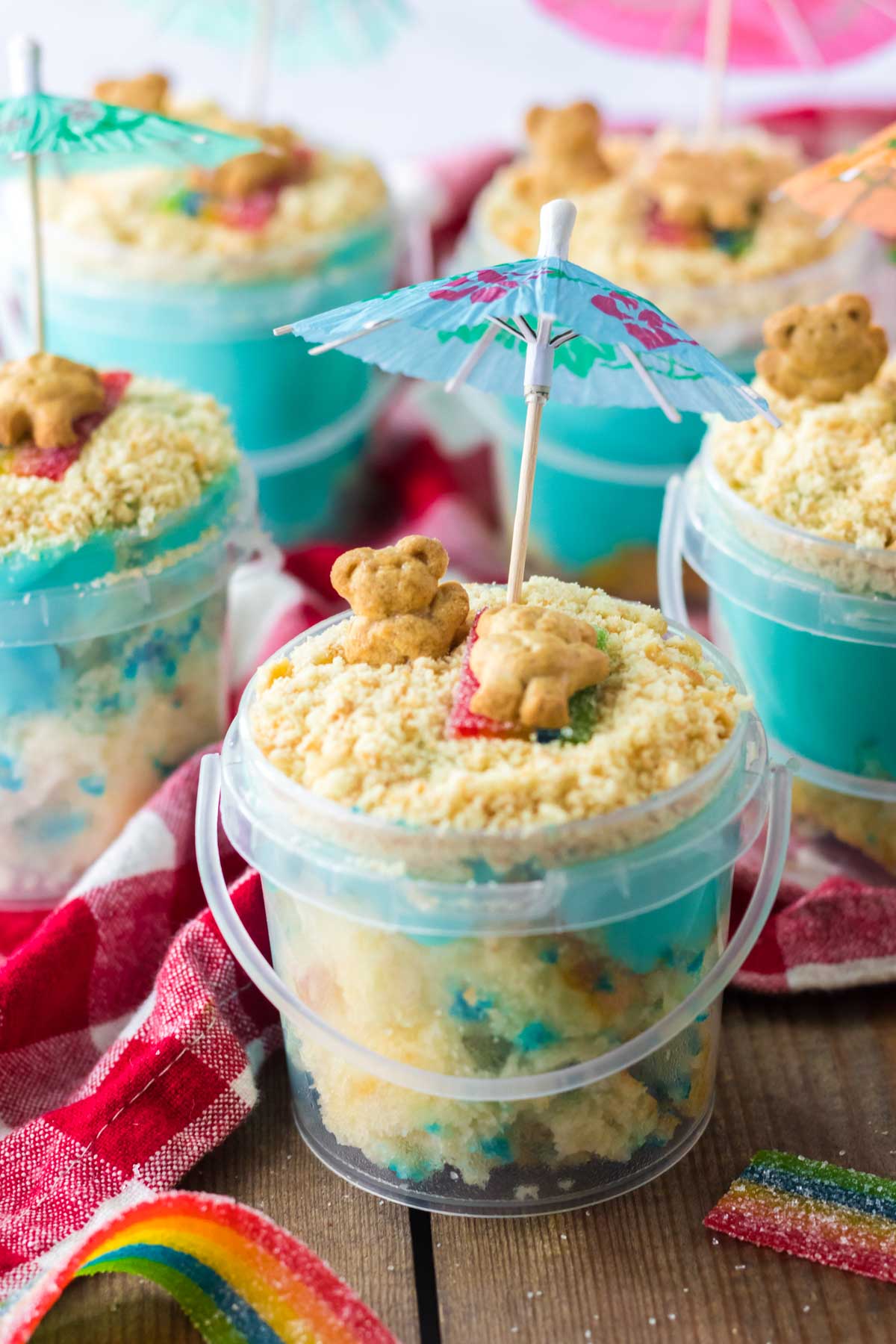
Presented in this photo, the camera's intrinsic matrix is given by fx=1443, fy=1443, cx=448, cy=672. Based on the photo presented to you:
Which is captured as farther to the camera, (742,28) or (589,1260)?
(742,28)

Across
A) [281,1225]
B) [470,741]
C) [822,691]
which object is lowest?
[281,1225]

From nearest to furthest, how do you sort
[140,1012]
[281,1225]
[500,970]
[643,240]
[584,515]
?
1. [500,970]
2. [281,1225]
3. [140,1012]
4. [643,240]
5. [584,515]

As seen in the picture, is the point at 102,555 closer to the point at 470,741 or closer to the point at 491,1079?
the point at 470,741

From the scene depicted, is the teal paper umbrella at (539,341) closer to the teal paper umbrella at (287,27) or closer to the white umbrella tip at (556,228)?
the white umbrella tip at (556,228)

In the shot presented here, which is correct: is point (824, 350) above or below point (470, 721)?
above

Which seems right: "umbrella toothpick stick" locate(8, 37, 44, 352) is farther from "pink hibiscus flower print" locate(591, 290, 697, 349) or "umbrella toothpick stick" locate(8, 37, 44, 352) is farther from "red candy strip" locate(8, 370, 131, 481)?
"pink hibiscus flower print" locate(591, 290, 697, 349)

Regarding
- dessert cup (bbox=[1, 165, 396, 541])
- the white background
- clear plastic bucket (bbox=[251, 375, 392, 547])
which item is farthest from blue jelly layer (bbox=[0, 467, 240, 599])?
the white background

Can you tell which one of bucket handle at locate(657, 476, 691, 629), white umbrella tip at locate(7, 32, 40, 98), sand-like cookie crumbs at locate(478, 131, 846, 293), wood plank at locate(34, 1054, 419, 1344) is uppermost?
white umbrella tip at locate(7, 32, 40, 98)

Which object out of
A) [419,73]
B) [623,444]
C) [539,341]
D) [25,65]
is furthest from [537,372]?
[419,73]
